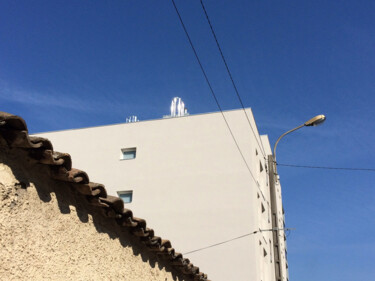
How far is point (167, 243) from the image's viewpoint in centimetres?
661

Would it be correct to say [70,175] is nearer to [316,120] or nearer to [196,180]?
[316,120]

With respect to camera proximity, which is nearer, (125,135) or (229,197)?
(229,197)

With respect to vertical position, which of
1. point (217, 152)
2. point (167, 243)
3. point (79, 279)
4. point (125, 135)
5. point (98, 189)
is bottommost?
point (79, 279)

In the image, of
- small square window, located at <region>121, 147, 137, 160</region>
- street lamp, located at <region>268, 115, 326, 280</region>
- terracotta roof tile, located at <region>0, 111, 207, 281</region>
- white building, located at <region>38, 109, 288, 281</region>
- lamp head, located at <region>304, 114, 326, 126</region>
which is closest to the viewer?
terracotta roof tile, located at <region>0, 111, 207, 281</region>

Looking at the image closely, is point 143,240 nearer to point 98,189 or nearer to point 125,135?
point 98,189

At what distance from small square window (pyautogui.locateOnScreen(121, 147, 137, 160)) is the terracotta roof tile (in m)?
15.1

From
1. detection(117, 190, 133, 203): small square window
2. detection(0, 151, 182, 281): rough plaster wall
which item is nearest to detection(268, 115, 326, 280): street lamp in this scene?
detection(0, 151, 182, 281): rough plaster wall

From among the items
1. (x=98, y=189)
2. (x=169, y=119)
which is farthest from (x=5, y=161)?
(x=169, y=119)

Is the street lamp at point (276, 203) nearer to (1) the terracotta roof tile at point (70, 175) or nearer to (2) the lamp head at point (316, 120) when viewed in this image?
(2) the lamp head at point (316, 120)

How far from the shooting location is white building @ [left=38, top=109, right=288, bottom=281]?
17.1 m

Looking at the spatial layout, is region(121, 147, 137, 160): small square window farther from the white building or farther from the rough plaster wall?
the rough plaster wall

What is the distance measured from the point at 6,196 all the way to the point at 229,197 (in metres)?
15.5

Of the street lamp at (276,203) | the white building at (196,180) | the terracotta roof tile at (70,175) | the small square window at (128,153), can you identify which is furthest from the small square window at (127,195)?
the terracotta roof tile at (70,175)

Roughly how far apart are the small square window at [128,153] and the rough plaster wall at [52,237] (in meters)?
16.3
